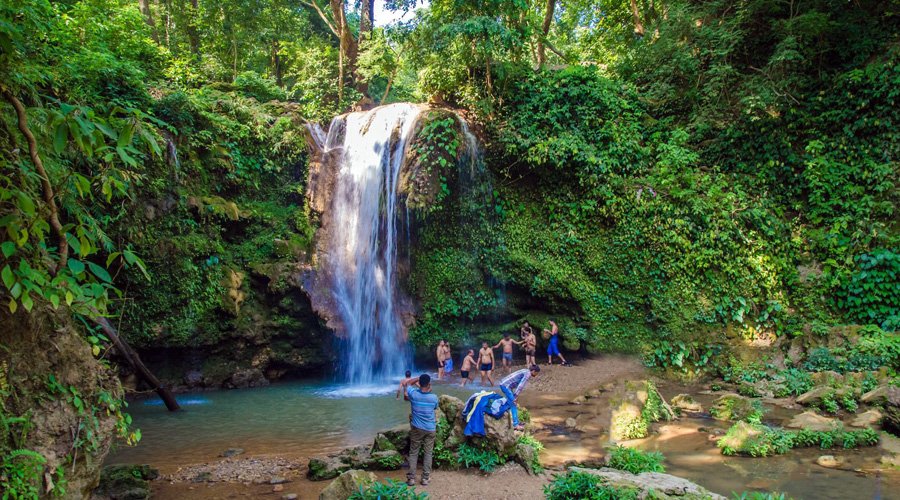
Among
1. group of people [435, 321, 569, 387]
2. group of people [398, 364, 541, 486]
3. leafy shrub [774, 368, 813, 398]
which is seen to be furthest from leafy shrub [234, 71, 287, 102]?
leafy shrub [774, 368, 813, 398]

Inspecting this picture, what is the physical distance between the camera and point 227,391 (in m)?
11.9

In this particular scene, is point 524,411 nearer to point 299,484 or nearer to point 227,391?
point 299,484

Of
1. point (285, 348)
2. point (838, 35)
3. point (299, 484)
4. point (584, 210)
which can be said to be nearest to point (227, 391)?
point (285, 348)

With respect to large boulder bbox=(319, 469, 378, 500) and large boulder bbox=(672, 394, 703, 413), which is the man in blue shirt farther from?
large boulder bbox=(672, 394, 703, 413)

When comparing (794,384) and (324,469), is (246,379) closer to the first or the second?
(324,469)

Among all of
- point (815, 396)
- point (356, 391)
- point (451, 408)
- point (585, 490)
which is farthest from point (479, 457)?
point (815, 396)

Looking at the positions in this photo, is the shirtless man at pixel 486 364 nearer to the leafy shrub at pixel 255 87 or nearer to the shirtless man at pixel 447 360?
the shirtless man at pixel 447 360

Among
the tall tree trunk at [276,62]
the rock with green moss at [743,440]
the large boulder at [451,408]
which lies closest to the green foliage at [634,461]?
the rock with green moss at [743,440]

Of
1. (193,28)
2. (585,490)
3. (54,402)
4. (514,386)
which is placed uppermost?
(193,28)

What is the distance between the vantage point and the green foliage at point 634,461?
637 cm

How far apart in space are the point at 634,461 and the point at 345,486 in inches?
146

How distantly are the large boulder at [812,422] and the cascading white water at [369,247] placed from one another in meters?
8.97

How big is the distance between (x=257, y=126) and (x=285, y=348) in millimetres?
6370

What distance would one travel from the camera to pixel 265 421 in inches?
368
